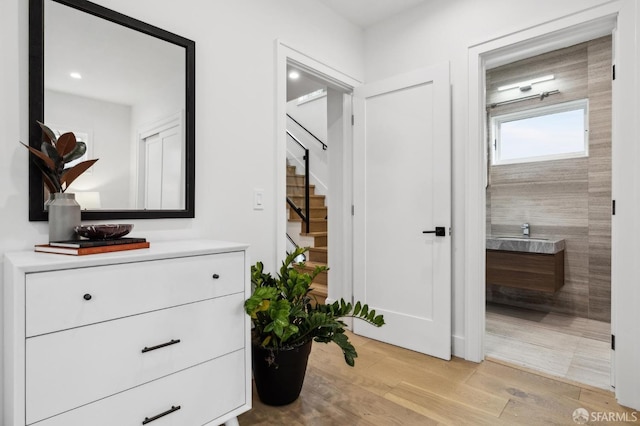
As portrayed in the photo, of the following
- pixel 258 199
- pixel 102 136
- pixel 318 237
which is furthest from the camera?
pixel 318 237

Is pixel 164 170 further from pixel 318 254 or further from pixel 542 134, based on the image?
pixel 542 134

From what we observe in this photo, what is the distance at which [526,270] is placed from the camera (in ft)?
10.6

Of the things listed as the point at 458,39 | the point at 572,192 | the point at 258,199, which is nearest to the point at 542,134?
the point at 572,192

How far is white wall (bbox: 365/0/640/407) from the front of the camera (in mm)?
2246

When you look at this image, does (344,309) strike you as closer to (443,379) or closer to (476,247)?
(443,379)

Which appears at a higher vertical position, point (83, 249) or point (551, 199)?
point (551, 199)

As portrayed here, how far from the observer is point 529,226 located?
3.60 meters

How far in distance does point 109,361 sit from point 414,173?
2206 mm

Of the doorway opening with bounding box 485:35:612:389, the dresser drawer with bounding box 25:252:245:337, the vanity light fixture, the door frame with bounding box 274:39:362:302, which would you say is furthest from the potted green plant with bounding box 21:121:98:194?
the vanity light fixture

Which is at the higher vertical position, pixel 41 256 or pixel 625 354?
pixel 41 256

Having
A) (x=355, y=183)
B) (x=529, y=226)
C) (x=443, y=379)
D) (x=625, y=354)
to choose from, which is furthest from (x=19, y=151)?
(x=529, y=226)

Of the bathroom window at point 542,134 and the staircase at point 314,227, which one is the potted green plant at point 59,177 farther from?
the bathroom window at point 542,134

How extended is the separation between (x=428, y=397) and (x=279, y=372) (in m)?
0.86

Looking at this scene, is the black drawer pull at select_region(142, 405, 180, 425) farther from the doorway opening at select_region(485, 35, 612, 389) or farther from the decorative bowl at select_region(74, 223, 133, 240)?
the doorway opening at select_region(485, 35, 612, 389)
